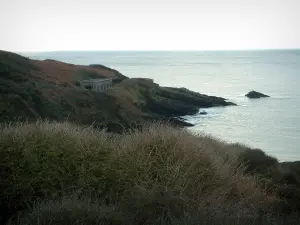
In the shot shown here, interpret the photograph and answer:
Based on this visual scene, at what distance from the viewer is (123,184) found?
9.53 m

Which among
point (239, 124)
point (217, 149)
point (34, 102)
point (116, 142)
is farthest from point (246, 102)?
point (116, 142)

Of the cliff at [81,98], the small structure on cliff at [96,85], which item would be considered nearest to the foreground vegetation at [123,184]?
the cliff at [81,98]

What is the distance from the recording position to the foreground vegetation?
7379mm

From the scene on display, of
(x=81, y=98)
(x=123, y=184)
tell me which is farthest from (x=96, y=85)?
(x=123, y=184)

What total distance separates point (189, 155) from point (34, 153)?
3.61 m

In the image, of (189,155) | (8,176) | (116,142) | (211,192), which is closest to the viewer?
(8,176)

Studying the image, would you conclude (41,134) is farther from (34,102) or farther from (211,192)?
(34,102)

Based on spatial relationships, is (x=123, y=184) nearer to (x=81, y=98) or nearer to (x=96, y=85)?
(x=81, y=98)

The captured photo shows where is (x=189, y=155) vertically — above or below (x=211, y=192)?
above

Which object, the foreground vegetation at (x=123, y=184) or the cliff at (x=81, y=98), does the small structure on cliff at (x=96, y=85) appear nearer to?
the cliff at (x=81, y=98)

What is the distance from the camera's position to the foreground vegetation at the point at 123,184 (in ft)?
24.2

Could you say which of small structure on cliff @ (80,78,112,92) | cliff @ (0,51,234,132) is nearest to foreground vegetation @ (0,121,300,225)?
cliff @ (0,51,234,132)

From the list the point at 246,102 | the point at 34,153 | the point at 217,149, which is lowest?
the point at 246,102

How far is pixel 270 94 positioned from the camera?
234 ft
